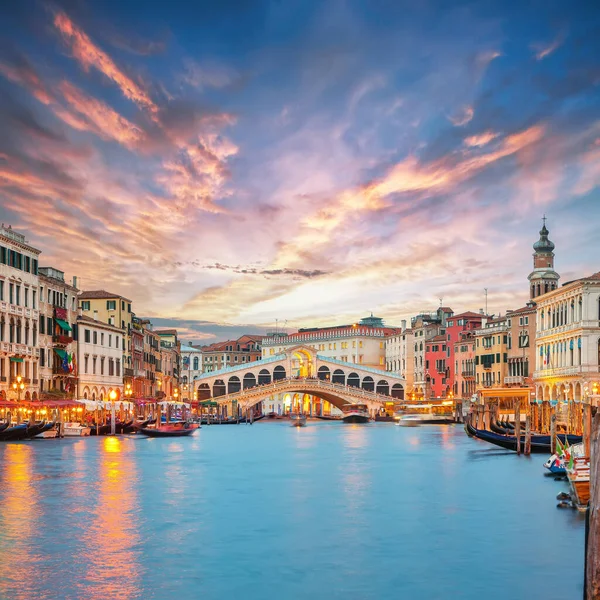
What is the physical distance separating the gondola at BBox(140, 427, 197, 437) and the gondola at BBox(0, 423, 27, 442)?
5.36 meters

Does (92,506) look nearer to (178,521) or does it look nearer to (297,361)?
(178,521)

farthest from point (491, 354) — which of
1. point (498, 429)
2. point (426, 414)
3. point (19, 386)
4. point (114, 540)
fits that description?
point (114, 540)

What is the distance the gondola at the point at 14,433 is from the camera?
30972mm

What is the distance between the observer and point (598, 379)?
40.4 m

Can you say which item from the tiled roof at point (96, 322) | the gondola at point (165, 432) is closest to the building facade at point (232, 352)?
the tiled roof at point (96, 322)

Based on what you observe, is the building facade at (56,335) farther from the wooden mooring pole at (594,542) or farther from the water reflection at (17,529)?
the wooden mooring pole at (594,542)

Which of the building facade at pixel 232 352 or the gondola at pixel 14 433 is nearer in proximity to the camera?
the gondola at pixel 14 433

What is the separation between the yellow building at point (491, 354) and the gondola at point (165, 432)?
24.1m

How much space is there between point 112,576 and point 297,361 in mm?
63341

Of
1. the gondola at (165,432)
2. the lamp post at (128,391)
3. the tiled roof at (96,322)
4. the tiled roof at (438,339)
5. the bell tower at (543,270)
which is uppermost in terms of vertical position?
the bell tower at (543,270)

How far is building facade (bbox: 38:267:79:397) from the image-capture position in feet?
123

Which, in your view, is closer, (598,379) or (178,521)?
(178,521)

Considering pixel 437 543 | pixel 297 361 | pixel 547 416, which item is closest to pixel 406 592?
pixel 437 543

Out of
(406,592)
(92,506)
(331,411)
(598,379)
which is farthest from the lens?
(331,411)
